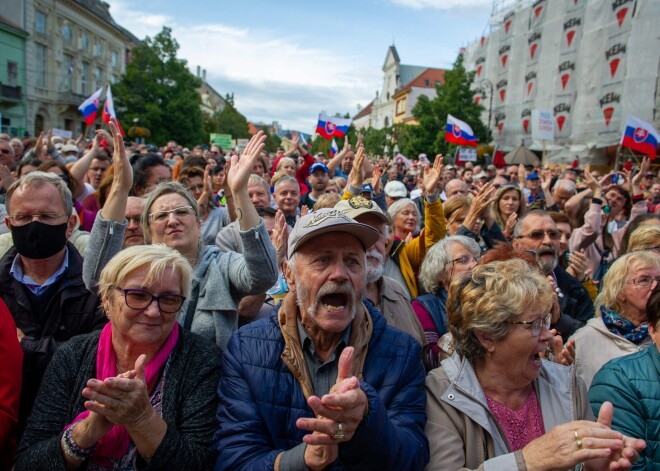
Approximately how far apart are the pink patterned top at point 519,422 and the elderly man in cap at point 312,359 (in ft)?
1.18

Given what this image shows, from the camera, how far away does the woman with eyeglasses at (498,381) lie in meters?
2.24

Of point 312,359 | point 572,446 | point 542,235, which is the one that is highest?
point 542,235

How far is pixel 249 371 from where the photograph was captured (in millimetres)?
2236

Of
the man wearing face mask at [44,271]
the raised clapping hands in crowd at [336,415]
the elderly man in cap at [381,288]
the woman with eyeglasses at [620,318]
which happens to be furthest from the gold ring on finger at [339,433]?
the woman with eyeglasses at [620,318]

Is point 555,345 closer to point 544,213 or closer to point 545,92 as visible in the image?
point 544,213

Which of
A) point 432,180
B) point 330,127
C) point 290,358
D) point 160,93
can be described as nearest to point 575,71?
point 330,127

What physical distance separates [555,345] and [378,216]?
1156 mm

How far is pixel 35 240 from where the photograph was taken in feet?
9.81

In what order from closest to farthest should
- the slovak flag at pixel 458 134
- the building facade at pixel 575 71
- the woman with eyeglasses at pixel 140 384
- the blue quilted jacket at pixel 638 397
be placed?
the woman with eyeglasses at pixel 140 384 → the blue quilted jacket at pixel 638 397 → the slovak flag at pixel 458 134 → the building facade at pixel 575 71

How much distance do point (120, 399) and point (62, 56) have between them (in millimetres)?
52647

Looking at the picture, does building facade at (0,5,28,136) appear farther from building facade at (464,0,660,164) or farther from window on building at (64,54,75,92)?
building facade at (464,0,660,164)

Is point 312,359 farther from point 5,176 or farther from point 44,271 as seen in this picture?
point 5,176

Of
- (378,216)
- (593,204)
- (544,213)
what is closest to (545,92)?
(593,204)

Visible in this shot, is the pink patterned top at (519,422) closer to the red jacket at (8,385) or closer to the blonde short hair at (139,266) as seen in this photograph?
the blonde short hair at (139,266)
